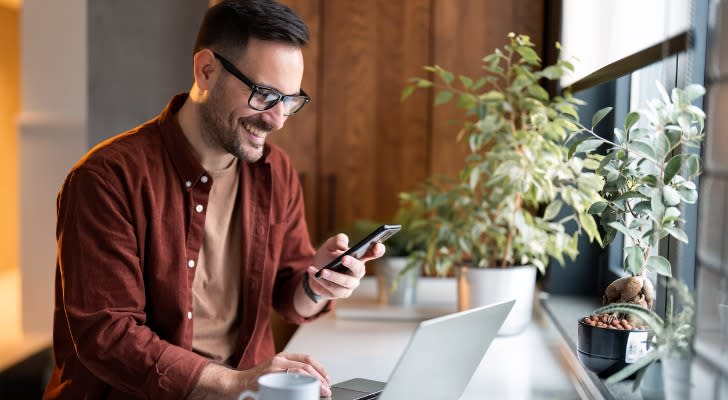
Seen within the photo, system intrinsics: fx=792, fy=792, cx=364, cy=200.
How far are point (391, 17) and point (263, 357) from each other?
60.2 inches

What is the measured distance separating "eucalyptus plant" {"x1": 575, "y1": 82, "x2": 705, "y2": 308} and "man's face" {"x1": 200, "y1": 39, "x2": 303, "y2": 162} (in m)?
0.62

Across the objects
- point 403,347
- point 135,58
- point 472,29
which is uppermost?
point 472,29

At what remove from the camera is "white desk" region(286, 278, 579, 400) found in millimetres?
1628

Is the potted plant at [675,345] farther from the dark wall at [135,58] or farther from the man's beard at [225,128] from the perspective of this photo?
the dark wall at [135,58]

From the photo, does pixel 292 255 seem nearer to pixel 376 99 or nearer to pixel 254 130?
pixel 254 130

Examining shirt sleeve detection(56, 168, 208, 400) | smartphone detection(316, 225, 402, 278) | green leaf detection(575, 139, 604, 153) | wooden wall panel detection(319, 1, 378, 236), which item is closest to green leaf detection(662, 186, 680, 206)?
green leaf detection(575, 139, 604, 153)

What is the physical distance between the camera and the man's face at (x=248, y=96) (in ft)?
5.40

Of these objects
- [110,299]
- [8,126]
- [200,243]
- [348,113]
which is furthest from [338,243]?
[8,126]

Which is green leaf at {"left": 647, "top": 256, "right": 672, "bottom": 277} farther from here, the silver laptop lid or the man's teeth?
the man's teeth

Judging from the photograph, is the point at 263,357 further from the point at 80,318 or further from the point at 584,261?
the point at 584,261

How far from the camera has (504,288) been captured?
2.10 m

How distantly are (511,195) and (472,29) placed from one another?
40.9 inches

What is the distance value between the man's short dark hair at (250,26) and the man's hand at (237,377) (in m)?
0.65

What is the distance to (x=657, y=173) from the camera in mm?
1340
